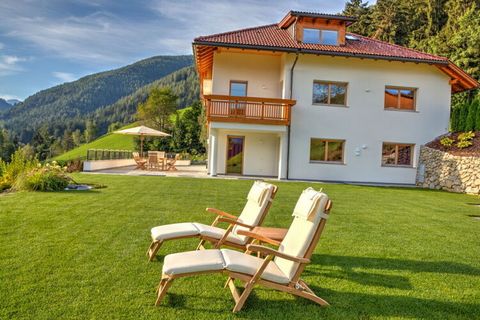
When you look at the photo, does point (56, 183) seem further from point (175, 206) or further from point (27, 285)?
point (27, 285)

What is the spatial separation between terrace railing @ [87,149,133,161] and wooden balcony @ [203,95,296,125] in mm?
7193

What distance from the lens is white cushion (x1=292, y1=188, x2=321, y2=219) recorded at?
3.96m

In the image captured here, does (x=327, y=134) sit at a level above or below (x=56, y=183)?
above

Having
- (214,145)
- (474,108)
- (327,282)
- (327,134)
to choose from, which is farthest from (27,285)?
(474,108)

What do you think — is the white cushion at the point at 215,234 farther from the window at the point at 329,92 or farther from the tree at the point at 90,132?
the tree at the point at 90,132

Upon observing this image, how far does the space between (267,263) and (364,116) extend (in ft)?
53.5

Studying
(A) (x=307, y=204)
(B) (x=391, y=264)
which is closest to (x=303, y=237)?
(A) (x=307, y=204)

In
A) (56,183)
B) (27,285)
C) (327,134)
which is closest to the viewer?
(27,285)

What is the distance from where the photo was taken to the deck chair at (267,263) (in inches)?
143

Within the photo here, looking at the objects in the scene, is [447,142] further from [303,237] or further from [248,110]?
[303,237]

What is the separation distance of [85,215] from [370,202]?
7863mm

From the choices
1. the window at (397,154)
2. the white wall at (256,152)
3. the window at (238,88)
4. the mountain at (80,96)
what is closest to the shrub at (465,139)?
the window at (397,154)

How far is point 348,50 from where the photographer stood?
59.0ft

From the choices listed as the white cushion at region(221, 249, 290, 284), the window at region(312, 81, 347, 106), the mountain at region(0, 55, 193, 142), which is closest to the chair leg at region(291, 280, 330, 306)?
the white cushion at region(221, 249, 290, 284)
